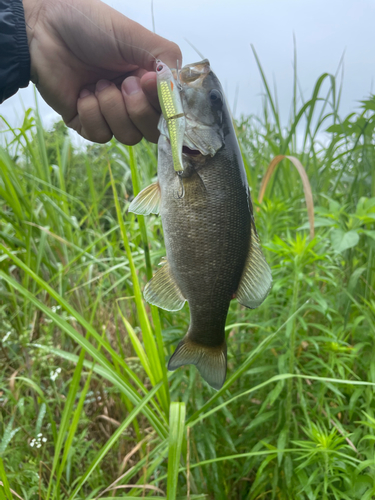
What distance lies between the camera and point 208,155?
3.82 feet

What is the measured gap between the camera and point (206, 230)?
113 cm

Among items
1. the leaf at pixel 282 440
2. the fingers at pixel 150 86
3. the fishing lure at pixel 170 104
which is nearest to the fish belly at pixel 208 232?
the fishing lure at pixel 170 104

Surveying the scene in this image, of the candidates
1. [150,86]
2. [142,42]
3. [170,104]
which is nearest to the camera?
[170,104]

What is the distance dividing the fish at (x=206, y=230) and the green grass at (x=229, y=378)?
0.87 feet

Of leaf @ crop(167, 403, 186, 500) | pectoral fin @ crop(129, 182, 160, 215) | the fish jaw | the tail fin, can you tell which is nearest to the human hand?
the fish jaw

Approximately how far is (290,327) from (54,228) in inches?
71.1

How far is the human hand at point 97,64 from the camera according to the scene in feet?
4.73

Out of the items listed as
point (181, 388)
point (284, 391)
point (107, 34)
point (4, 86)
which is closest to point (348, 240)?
point (284, 391)

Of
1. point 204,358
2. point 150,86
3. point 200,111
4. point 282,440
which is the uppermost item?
point 150,86

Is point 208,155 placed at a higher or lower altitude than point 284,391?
higher

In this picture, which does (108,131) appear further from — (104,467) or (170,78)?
(104,467)

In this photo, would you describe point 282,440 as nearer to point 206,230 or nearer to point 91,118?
point 206,230

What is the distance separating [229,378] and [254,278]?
72cm

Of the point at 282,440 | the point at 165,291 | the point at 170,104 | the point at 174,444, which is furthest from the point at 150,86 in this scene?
the point at 282,440
